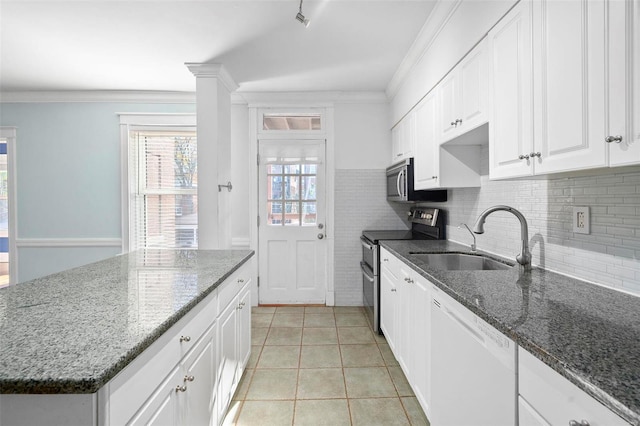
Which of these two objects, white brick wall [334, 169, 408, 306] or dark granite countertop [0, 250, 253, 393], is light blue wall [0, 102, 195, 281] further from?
dark granite countertop [0, 250, 253, 393]

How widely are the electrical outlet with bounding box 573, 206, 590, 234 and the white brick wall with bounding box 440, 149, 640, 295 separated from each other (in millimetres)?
21

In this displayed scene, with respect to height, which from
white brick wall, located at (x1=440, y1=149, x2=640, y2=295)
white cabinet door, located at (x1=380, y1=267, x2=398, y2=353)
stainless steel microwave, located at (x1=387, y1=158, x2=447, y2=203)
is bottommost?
white cabinet door, located at (x1=380, y1=267, x2=398, y2=353)

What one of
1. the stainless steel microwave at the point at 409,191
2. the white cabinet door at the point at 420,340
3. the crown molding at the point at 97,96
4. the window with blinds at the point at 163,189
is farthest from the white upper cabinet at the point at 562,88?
the crown molding at the point at 97,96

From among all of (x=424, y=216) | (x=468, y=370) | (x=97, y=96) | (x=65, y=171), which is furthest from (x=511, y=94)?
(x=65, y=171)

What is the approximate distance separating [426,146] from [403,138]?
0.81 meters

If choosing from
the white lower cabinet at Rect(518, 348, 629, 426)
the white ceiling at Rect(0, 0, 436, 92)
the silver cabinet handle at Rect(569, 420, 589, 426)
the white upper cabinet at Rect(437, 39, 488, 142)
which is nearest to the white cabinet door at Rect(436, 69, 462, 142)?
the white upper cabinet at Rect(437, 39, 488, 142)

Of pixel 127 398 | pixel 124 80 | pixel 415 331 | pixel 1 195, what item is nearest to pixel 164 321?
pixel 127 398

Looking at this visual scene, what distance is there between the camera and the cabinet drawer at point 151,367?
0.80m

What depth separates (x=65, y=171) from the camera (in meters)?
4.04

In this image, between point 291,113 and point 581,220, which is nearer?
point 581,220

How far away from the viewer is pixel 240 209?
4086 millimetres

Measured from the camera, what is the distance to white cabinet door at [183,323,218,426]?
1.25 meters

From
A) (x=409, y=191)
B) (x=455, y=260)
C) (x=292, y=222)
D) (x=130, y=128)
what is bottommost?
(x=455, y=260)

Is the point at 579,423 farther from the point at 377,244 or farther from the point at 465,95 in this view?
the point at 377,244
